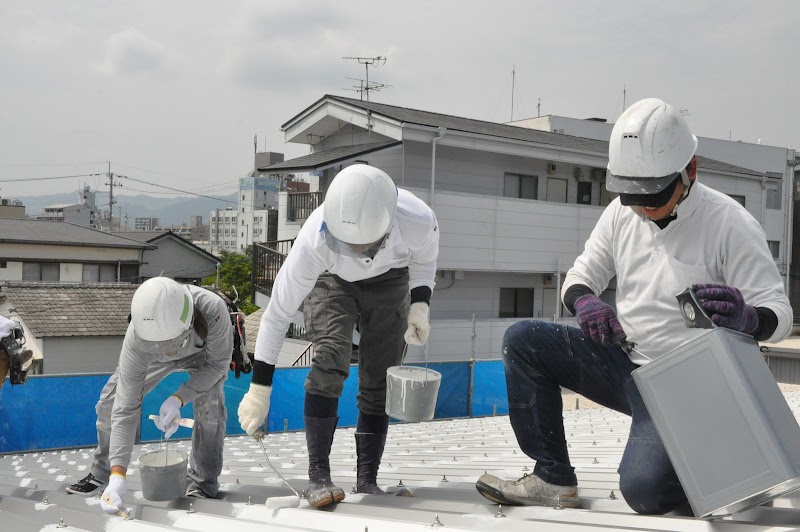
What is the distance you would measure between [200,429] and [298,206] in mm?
14112

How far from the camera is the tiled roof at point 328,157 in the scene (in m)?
14.7

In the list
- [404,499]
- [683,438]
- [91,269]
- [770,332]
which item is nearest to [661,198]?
[770,332]

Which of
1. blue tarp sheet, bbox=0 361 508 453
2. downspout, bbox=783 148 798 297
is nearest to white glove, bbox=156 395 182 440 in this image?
blue tarp sheet, bbox=0 361 508 453

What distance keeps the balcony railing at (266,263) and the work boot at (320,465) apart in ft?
44.1

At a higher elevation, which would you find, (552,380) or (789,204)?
(789,204)

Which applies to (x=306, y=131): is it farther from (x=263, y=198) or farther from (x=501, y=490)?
(x=263, y=198)

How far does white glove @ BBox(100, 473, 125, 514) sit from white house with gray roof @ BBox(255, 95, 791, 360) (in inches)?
457

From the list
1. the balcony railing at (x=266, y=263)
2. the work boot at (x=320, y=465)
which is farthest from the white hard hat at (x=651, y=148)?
the balcony railing at (x=266, y=263)

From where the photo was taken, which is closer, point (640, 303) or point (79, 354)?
point (640, 303)

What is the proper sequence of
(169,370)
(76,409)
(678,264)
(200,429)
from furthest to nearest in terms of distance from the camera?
(76,409), (169,370), (200,429), (678,264)

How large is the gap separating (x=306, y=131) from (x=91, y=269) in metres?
11.7

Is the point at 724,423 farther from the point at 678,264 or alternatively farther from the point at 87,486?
the point at 87,486

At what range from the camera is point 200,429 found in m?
3.83

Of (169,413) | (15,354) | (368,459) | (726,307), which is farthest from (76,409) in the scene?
(726,307)
